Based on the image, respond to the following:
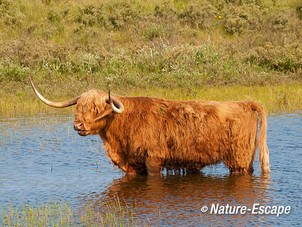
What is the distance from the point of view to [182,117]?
23.2 ft

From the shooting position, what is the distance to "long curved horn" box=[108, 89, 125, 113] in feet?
21.7

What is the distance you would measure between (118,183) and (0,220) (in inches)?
73.8

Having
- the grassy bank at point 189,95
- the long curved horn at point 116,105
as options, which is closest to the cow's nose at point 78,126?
the long curved horn at point 116,105

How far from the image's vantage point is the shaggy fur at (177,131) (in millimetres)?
6965

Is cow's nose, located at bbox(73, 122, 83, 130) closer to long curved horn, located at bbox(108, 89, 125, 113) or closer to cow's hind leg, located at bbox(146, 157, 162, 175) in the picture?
long curved horn, located at bbox(108, 89, 125, 113)

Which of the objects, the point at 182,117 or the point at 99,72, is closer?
the point at 182,117

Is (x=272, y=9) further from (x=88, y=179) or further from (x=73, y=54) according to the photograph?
(x=88, y=179)

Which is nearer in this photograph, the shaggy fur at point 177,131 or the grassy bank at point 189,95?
the shaggy fur at point 177,131

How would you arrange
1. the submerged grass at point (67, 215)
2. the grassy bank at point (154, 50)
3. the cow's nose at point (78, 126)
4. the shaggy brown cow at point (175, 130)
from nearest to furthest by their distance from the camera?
the submerged grass at point (67, 215) → the cow's nose at point (78, 126) → the shaggy brown cow at point (175, 130) → the grassy bank at point (154, 50)

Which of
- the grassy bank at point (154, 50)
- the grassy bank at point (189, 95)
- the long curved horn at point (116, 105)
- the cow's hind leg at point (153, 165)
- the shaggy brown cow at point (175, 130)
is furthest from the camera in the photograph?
the grassy bank at point (154, 50)

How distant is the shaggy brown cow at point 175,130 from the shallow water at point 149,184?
0.29 m

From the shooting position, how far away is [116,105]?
702cm

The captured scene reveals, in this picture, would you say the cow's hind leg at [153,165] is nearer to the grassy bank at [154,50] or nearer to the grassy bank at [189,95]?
the grassy bank at [189,95]

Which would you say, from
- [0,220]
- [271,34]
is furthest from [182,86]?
[0,220]
